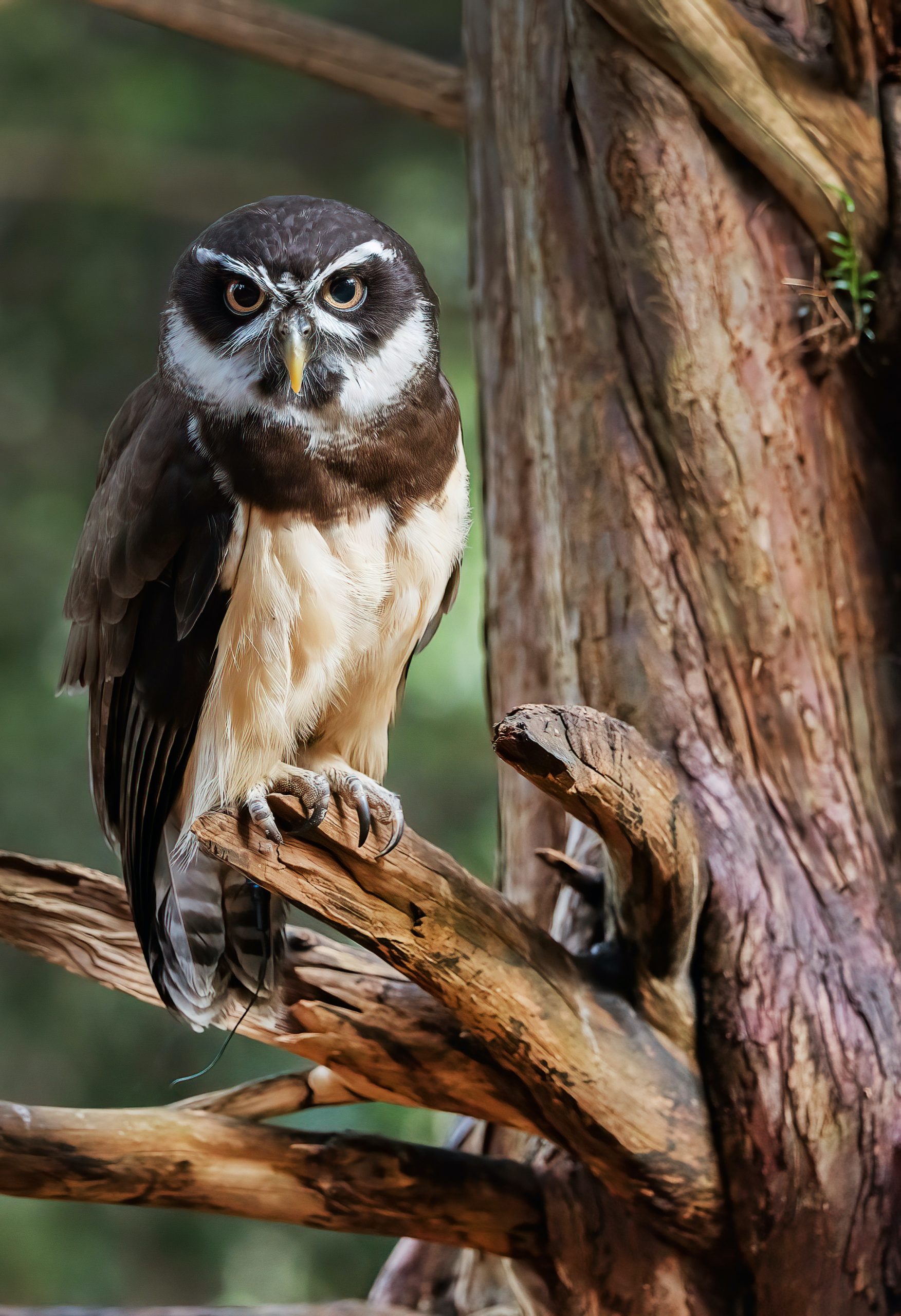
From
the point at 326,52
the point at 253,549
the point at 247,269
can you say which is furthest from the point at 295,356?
the point at 326,52

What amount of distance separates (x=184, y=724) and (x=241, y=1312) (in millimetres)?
1299

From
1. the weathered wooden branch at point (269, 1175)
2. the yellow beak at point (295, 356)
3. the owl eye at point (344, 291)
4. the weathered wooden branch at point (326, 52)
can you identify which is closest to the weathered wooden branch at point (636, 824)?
the weathered wooden branch at point (269, 1175)

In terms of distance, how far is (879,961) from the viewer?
7.21 feet

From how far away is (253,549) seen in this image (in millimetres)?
1935

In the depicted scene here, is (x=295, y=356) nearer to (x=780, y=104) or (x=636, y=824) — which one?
(x=636, y=824)

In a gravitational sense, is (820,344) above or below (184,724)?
above

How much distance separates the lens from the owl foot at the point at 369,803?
1894 millimetres

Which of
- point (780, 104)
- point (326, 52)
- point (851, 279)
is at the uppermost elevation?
point (326, 52)

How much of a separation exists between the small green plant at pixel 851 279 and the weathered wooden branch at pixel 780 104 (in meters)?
0.02

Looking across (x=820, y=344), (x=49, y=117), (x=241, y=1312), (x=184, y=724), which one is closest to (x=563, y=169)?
(x=820, y=344)

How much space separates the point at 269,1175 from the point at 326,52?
270cm

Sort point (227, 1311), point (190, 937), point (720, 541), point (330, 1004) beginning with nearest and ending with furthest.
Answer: point (330, 1004), point (190, 937), point (720, 541), point (227, 1311)

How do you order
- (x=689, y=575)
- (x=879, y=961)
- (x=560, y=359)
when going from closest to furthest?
(x=879, y=961) → (x=689, y=575) → (x=560, y=359)

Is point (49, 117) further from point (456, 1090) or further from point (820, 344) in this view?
point (456, 1090)
